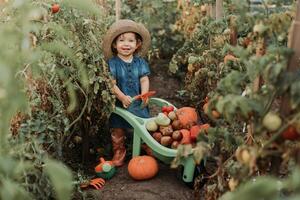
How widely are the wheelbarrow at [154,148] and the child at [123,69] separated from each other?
0.44ft

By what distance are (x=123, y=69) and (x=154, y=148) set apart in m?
0.64

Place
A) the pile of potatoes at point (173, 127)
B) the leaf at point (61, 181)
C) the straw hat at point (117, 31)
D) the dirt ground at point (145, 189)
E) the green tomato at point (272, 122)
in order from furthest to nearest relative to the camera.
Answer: the straw hat at point (117, 31) < the pile of potatoes at point (173, 127) < the dirt ground at point (145, 189) < the green tomato at point (272, 122) < the leaf at point (61, 181)

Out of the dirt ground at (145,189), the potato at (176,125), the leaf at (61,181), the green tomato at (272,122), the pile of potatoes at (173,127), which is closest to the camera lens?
the leaf at (61,181)

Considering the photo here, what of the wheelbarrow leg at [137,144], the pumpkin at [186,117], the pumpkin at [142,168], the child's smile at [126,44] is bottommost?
the pumpkin at [142,168]

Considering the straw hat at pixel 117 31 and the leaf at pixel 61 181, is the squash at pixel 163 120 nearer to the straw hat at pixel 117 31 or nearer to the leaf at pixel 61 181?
the straw hat at pixel 117 31

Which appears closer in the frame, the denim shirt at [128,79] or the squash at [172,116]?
the squash at [172,116]

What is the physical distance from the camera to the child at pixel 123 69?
309 centimetres

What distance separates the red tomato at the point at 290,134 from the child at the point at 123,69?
1.47m

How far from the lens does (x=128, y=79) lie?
10.4 feet

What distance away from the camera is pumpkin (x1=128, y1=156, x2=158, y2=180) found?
286 centimetres

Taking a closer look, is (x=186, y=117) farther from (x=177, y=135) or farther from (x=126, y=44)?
(x=126, y=44)

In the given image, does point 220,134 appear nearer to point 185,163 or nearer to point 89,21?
point 185,163

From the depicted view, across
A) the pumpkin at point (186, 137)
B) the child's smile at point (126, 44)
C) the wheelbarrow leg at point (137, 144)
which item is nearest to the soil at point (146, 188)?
the wheelbarrow leg at point (137, 144)

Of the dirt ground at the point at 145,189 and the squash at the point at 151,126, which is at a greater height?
the squash at the point at 151,126
